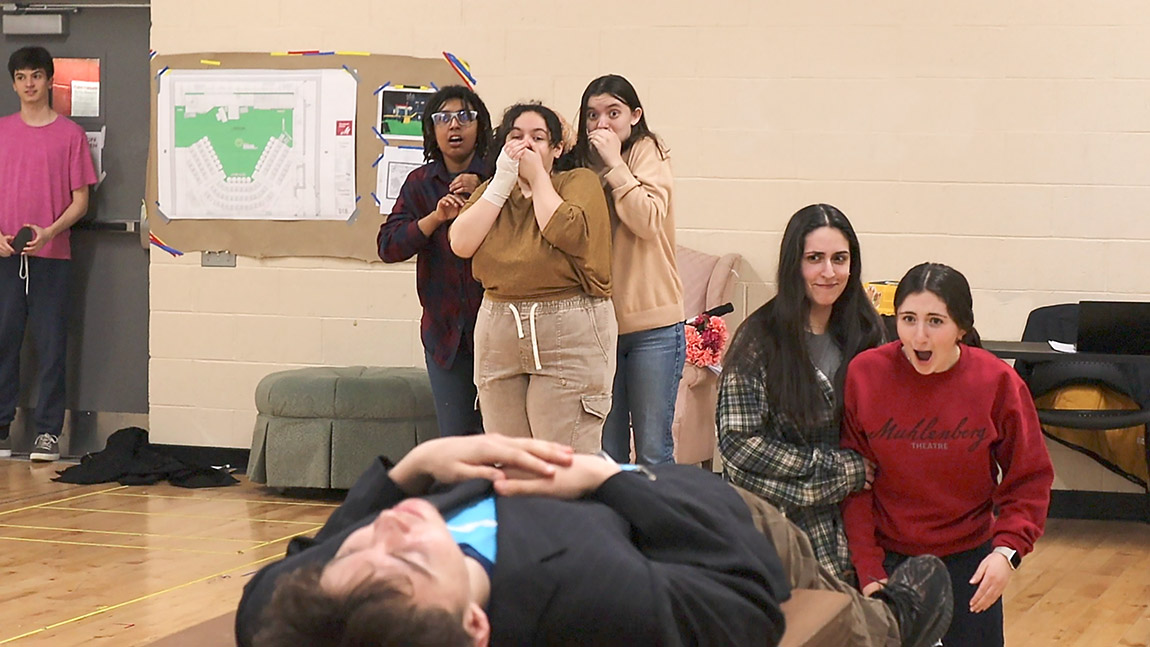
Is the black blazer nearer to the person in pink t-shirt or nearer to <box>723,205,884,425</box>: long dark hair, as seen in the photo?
<box>723,205,884,425</box>: long dark hair

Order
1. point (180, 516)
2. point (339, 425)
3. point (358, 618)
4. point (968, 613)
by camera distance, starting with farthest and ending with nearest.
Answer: point (339, 425), point (180, 516), point (968, 613), point (358, 618)

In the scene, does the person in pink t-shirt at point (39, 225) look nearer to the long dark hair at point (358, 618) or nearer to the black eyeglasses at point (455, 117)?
the black eyeglasses at point (455, 117)

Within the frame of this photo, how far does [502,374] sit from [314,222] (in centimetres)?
261

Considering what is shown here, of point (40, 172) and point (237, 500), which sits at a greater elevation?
point (40, 172)

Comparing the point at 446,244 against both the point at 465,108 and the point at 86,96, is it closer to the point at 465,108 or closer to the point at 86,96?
the point at 465,108

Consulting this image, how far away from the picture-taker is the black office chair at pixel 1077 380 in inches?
183

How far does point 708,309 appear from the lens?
16.6ft

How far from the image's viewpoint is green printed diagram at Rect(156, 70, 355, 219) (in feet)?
18.5

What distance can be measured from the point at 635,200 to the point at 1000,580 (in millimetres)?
1479

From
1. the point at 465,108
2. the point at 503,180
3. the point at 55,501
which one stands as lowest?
the point at 55,501

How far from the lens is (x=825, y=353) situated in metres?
2.63

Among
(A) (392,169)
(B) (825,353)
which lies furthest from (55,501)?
(B) (825,353)

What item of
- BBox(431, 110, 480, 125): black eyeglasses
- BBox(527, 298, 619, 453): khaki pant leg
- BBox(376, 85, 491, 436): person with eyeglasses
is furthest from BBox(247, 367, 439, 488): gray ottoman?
BBox(527, 298, 619, 453): khaki pant leg

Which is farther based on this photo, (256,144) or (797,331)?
(256,144)
